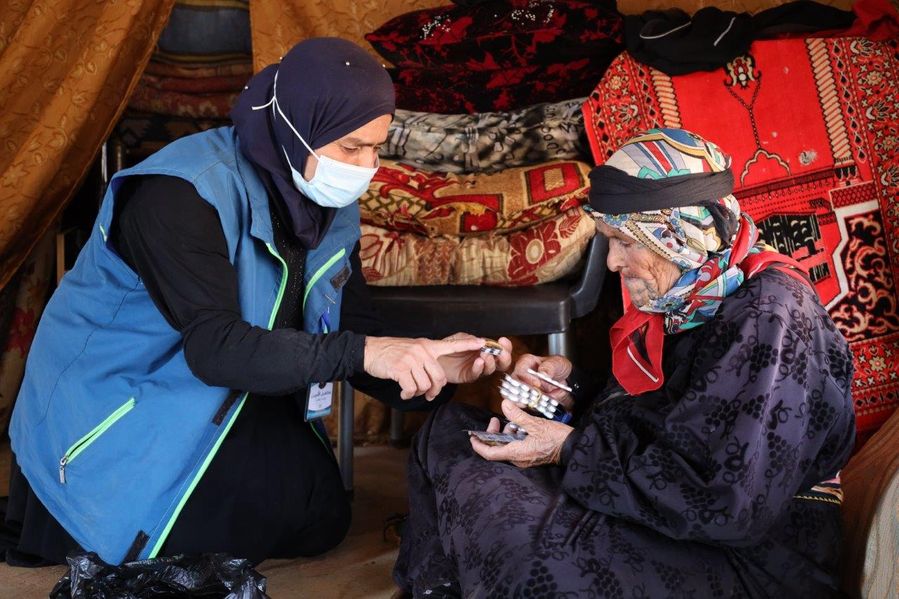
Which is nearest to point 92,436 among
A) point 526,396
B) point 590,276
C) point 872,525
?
point 526,396

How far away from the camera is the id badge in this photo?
2.39 metres

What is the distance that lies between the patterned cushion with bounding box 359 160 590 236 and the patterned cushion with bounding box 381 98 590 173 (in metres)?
0.05

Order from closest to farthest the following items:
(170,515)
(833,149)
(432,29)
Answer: (170,515) < (833,149) < (432,29)

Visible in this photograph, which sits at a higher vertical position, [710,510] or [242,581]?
[710,510]

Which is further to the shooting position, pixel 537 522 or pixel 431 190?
pixel 431 190

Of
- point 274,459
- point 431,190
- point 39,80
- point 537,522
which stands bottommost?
point 274,459

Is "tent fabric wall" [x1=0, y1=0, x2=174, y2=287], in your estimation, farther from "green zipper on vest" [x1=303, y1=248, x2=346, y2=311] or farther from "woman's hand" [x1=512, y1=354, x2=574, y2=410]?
"woman's hand" [x1=512, y1=354, x2=574, y2=410]

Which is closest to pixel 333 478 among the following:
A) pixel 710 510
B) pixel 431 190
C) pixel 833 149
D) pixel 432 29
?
pixel 431 190

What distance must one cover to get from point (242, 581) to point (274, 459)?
1.72 feet

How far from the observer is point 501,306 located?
9.07 ft

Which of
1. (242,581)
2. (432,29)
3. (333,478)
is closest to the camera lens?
(242,581)

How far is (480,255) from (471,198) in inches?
6.5

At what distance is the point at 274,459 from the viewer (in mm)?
2406

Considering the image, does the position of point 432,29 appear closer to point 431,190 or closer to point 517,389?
point 431,190
